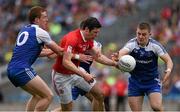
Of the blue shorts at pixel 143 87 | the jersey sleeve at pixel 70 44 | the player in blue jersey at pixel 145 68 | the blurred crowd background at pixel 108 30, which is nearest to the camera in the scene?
the jersey sleeve at pixel 70 44

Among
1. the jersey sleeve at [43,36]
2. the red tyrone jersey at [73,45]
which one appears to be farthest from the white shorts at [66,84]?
the jersey sleeve at [43,36]

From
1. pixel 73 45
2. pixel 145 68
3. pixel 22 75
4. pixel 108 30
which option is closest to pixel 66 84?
pixel 73 45

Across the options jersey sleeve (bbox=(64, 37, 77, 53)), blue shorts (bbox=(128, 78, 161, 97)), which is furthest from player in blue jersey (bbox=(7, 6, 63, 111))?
blue shorts (bbox=(128, 78, 161, 97))

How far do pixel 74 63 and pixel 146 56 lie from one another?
1507 millimetres

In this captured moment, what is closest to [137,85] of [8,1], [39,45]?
[39,45]

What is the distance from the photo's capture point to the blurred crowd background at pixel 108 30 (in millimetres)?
26391

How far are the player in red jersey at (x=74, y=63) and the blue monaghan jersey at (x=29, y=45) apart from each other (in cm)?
57

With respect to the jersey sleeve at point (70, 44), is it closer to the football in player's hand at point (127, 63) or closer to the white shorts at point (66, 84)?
the white shorts at point (66, 84)

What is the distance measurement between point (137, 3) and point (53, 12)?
157 inches

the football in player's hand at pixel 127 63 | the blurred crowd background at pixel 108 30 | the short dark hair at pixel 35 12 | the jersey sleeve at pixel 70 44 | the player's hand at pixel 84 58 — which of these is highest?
the short dark hair at pixel 35 12

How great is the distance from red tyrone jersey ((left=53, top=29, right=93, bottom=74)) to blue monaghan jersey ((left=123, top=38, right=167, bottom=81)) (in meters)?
0.85

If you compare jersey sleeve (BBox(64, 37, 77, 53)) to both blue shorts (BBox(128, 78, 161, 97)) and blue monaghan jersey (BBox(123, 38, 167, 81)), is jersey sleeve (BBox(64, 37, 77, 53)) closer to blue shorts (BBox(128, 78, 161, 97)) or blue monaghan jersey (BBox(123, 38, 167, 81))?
blue monaghan jersey (BBox(123, 38, 167, 81))

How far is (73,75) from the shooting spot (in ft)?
50.6

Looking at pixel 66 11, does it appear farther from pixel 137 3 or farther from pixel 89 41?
pixel 89 41
